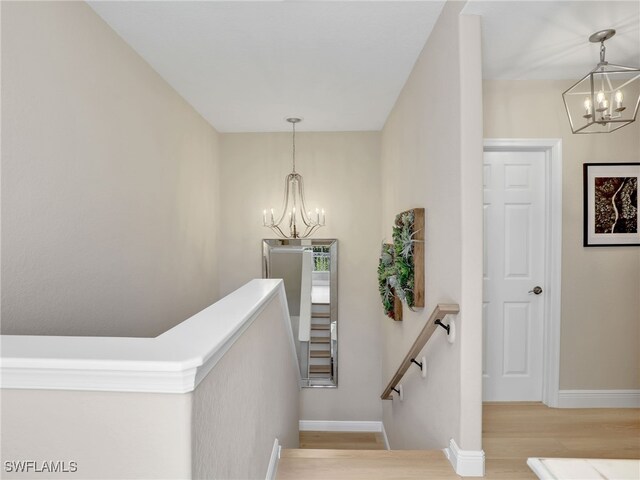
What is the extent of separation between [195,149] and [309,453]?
2.78 metres

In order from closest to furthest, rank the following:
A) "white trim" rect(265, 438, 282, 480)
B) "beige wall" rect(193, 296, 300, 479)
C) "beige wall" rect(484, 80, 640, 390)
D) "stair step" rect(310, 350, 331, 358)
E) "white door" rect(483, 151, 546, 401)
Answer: "beige wall" rect(193, 296, 300, 479)
"white trim" rect(265, 438, 282, 480)
"beige wall" rect(484, 80, 640, 390)
"white door" rect(483, 151, 546, 401)
"stair step" rect(310, 350, 331, 358)

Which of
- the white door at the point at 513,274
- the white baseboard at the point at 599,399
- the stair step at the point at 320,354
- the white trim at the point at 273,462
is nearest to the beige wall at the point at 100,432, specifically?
the white trim at the point at 273,462

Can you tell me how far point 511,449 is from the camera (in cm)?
227

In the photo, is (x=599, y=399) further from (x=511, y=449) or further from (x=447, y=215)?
(x=447, y=215)

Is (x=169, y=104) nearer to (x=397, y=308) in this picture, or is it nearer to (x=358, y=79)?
(x=358, y=79)

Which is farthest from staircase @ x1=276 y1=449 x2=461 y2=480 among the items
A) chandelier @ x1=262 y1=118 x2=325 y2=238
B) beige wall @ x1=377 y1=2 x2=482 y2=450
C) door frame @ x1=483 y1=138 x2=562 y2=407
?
chandelier @ x1=262 y1=118 x2=325 y2=238

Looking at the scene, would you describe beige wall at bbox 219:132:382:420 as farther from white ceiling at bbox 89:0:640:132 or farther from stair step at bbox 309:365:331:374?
white ceiling at bbox 89:0:640:132

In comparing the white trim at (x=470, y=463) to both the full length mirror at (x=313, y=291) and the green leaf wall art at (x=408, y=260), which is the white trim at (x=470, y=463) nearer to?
the green leaf wall art at (x=408, y=260)

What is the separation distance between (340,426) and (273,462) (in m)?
2.80

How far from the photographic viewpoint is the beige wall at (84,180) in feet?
5.15

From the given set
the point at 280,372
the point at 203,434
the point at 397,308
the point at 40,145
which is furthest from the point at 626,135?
the point at 40,145

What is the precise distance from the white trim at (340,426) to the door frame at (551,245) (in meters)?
2.09

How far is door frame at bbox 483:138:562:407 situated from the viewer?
2906 mm

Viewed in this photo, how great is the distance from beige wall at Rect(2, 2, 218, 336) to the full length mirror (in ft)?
4.95
